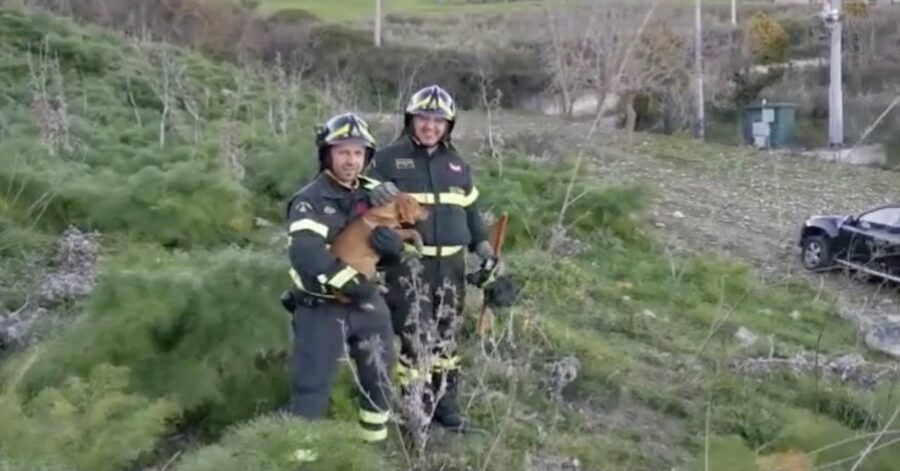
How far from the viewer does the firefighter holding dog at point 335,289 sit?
509 cm

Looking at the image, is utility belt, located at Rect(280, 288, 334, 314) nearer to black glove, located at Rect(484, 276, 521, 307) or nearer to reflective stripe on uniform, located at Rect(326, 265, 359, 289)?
reflective stripe on uniform, located at Rect(326, 265, 359, 289)

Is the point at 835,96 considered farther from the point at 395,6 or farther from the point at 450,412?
the point at 395,6

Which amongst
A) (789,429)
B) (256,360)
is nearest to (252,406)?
(256,360)

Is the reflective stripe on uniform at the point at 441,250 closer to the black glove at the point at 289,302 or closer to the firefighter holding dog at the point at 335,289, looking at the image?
the firefighter holding dog at the point at 335,289

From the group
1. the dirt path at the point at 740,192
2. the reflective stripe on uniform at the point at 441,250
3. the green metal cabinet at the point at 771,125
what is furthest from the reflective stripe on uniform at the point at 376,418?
the green metal cabinet at the point at 771,125

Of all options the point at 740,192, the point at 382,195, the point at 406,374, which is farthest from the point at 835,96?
the point at 382,195

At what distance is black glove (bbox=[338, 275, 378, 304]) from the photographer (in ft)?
16.6

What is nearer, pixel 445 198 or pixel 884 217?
pixel 445 198

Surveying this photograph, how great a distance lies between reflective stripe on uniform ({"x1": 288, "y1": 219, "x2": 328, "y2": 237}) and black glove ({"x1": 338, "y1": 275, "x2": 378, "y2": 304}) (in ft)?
0.76

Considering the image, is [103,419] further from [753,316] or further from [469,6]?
[469,6]

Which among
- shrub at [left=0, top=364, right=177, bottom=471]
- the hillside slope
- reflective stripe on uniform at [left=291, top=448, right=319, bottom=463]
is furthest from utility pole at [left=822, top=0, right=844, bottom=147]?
reflective stripe on uniform at [left=291, top=448, right=319, bottom=463]

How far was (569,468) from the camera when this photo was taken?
6031 millimetres

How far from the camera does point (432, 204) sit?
18.5 feet

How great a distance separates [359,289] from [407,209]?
444 mm
